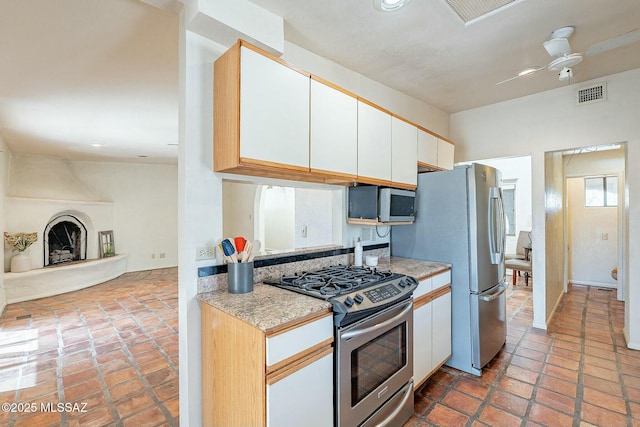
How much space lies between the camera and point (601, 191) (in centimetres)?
519

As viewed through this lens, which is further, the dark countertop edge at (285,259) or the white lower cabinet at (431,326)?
the white lower cabinet at (431,326)

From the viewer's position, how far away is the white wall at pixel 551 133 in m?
2.90

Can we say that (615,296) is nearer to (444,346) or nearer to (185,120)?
(444,346)

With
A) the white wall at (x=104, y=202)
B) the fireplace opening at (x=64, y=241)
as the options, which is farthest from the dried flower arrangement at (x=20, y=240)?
the fireplace opening at (x=64, y=241)

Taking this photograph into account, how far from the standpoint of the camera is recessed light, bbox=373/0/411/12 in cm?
182

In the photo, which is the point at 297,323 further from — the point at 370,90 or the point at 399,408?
the point at 370,90

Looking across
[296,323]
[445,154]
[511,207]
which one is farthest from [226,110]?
[511,207]

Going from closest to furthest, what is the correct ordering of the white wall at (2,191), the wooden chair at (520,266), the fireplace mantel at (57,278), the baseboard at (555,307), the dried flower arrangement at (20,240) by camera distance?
the baseboard at (555,307), the white wall at (2,191), the fireplace mantel at (57,278), the dried flower arrangement at (20,240), the wooden chair at (520,266)

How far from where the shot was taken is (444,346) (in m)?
2.49

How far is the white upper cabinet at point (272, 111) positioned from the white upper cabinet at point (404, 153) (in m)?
1.00

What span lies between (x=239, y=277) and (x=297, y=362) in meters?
0.57

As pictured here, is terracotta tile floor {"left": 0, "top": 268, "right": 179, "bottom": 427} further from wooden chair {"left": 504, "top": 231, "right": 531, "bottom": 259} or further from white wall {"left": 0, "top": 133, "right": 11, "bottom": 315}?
wooden chair {"left": 504, "top": 231, "right": 531, "bottom": 259}

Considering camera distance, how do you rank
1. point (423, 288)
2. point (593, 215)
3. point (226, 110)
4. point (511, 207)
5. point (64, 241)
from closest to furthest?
point (226, 110) < point (423, 288) < point (593, 215) < point (64, 241) < point (511, 207)

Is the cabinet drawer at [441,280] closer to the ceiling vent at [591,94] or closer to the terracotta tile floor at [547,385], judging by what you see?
the terracotta tile floor at [547,385]
